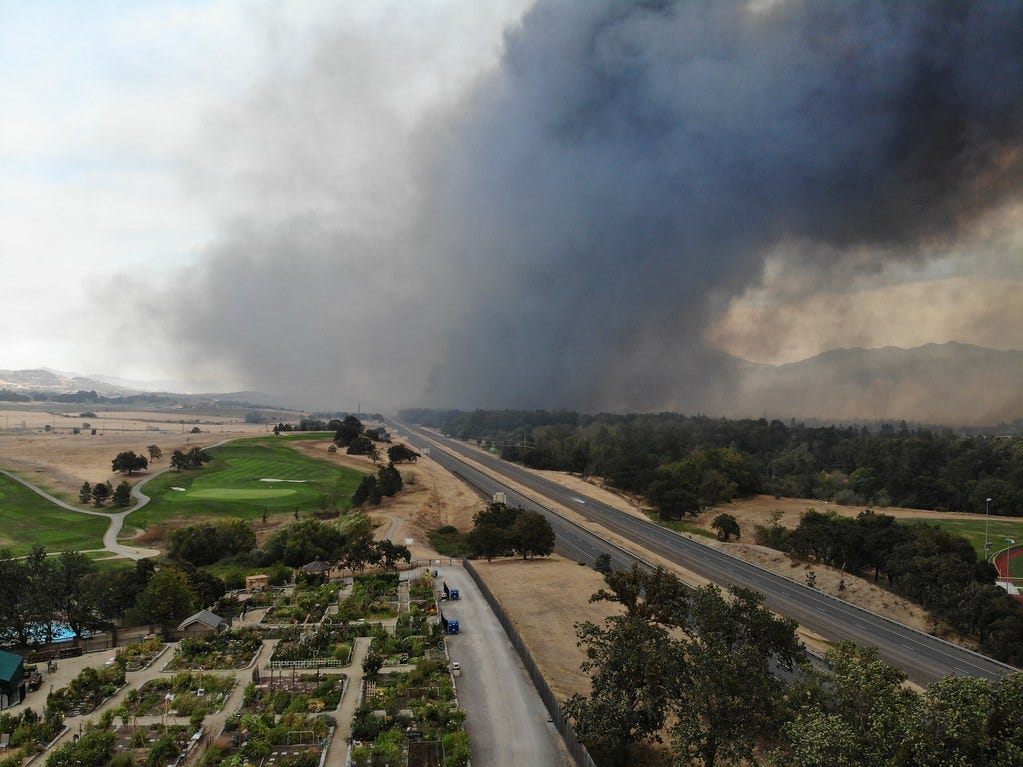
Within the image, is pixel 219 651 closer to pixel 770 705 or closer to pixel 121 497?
pixel 770 705

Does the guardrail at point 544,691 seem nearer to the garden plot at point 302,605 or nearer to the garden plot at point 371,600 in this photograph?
the garden plot at point 371,600

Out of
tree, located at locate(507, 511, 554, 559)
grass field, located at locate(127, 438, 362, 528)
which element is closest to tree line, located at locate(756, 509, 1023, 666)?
tree, located at locate(507, 511, 554, 559)

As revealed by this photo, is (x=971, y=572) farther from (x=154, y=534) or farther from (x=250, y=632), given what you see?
(x=154, y=534)

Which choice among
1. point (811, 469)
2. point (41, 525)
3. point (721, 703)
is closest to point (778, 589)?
point (721, 703)

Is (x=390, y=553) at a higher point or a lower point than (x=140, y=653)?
higher

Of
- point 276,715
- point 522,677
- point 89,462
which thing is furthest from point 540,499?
point 89,462
